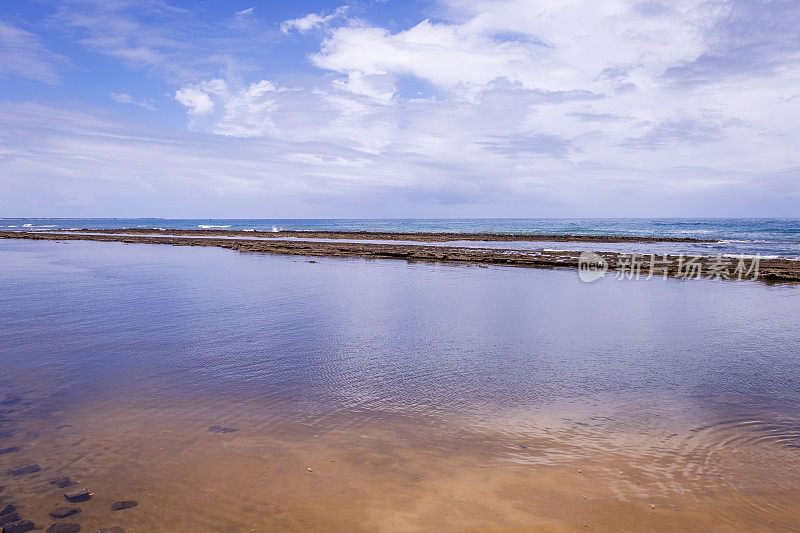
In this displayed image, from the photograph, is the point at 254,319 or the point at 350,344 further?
the point at 254,319

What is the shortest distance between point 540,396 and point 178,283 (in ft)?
52.0

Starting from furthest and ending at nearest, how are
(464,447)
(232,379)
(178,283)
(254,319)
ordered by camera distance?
(178,283), (254,319), (232,379), (464,447)

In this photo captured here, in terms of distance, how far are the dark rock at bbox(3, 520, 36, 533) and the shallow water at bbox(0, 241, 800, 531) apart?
136 mm

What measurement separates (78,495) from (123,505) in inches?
19.6

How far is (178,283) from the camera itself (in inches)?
728

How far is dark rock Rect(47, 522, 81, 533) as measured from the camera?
12.7 ft

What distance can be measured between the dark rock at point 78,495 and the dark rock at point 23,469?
0.65 meters

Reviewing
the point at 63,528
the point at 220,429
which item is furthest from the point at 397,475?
the point at 63,528

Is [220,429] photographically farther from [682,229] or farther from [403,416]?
[682,229]

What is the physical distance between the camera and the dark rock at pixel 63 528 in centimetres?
386

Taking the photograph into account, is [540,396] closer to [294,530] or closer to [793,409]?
[793,409]

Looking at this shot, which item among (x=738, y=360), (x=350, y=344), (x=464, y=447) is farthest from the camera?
(x=350, y=344)

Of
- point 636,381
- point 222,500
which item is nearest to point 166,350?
point 222,500

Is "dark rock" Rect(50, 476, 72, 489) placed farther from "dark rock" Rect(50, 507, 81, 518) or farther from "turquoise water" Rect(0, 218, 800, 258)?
"turquoise water" Rect(0, 218, 800, 258)
